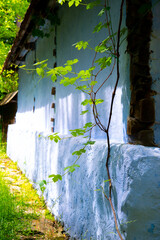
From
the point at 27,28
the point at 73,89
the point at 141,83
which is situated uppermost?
the point at 27,28

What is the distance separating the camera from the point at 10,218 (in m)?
3.17

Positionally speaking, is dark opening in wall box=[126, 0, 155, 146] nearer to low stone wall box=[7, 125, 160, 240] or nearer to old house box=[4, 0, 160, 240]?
old house box=[4, 0, 160, 240]

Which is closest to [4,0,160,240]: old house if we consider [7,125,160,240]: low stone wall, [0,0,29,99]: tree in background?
[7,125,160,240]: low stone wall

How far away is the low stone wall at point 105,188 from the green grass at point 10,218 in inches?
18.5

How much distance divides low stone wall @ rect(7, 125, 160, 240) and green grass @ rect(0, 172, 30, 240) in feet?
1.54

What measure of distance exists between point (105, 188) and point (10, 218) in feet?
5.48

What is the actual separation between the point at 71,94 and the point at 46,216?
176cm

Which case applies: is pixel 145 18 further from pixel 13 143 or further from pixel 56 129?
pixel 13 143

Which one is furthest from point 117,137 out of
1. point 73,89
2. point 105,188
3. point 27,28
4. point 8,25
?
point 8,25

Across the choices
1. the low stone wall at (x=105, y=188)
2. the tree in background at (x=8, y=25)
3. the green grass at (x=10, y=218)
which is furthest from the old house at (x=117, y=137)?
the tree in background at (x=8, y=25)

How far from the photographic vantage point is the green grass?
9.08 ft

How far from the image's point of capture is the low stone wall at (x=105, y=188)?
171 centimetres

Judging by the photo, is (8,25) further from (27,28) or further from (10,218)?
(10,218)

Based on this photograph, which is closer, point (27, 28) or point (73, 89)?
point (73, 89)
